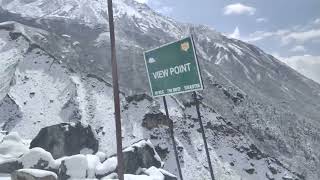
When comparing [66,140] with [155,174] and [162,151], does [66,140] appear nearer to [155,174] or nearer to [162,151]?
[155,174]

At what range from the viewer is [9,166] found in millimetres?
26812

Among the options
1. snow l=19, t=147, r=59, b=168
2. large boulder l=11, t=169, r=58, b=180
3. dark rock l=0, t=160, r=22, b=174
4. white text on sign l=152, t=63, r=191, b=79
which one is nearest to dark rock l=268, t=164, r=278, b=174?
snow l=19, t=147, r=59, b=168

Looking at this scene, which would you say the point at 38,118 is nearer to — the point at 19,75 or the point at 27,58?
the point at 19,75

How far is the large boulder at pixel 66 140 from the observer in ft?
137

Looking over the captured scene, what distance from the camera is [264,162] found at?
220 feet

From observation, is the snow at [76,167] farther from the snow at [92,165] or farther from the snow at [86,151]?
the snow at [86,151]

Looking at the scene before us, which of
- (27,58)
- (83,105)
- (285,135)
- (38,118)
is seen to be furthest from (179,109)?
(285,135)

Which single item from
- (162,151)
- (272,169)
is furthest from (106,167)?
(272,169)

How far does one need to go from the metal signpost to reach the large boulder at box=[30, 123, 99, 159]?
65.0ft

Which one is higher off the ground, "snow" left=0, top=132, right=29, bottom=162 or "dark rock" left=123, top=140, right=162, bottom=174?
"snow" left=0, top=132, right=29, bottom=162

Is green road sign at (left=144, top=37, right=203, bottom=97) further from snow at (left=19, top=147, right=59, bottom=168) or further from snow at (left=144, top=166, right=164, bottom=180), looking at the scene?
snow at (left=19, top=147, right=59, bottom=168)

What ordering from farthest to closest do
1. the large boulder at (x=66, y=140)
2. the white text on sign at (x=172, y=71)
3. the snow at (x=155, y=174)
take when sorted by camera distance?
the large boulder at (x=66, y=140) < the snow at (x=155, y=174) < the white text on sign at (x=172, y=71)

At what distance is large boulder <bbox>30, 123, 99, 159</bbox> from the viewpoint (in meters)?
41.8

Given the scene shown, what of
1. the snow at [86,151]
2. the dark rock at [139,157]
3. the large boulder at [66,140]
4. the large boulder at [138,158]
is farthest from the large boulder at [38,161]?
the snow at [86,151]
